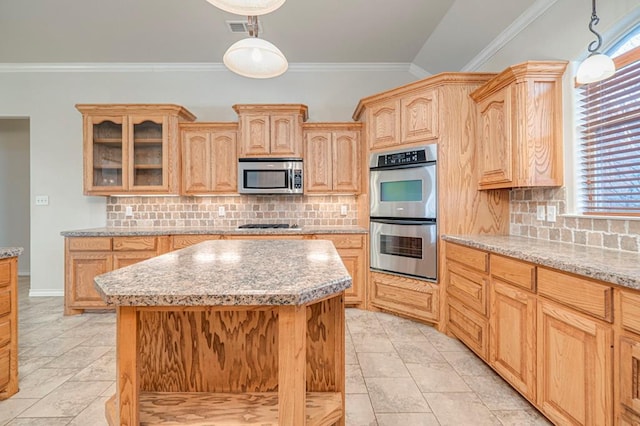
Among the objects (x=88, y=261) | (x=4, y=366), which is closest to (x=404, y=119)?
(x=4, y=366)

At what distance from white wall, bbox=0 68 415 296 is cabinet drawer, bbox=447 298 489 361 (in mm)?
2585

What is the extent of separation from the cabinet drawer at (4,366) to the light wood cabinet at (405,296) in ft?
9.13

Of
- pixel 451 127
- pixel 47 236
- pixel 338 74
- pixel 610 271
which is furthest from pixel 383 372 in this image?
pixel 47 236

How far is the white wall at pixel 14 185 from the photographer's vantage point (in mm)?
5059

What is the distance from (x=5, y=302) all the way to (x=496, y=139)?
11.3 feet

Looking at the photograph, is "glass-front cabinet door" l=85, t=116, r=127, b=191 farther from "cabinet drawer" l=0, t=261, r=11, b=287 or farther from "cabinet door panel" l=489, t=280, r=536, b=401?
"cabinet door panel" l=489, t=280, r=536, b=401

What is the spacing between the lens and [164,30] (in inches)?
123

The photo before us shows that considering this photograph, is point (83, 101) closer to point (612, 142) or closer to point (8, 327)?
point (8, 327)

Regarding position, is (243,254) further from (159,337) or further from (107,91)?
(107,91)

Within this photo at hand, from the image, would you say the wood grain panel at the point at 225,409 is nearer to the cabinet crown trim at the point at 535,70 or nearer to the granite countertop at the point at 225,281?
the granite countertop at the point at 225,281

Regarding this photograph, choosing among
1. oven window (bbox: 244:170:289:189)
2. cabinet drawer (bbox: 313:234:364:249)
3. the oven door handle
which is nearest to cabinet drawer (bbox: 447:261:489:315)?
the oven door handle

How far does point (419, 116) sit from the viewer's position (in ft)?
9.33

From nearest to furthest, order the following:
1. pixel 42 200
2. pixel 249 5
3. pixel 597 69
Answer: pixel 249 5
pixel 597 69
pixel 42 200

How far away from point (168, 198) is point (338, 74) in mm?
2677
